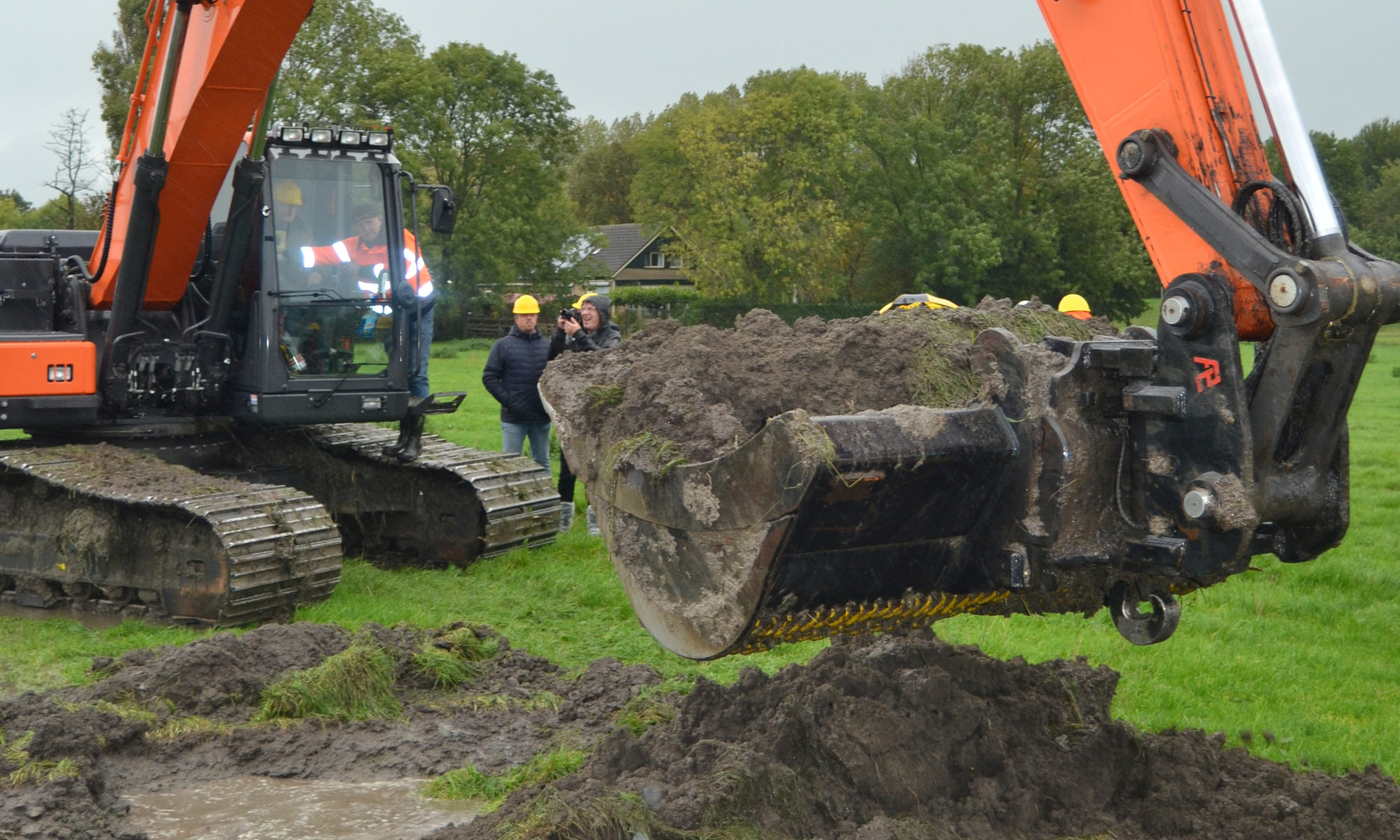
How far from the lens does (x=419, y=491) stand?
8.62 metres

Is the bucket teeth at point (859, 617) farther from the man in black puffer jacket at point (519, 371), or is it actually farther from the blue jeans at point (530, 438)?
the blue jeans at point (530, 438)

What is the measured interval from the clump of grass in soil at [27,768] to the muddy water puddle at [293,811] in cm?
22

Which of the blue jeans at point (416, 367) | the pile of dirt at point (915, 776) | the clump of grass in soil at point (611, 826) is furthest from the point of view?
the blue jeans at point (416, 367)

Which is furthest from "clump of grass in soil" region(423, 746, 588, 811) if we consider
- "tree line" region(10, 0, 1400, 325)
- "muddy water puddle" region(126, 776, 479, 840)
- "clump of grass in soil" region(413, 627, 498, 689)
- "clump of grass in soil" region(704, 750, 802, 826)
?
"tree line" region(10, 0, 1400, 325)

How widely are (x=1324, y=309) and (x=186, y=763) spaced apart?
3950mm

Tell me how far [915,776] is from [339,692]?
8.12 feet

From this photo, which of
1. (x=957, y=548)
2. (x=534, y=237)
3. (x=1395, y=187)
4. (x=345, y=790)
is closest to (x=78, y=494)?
(x=345, y=790)

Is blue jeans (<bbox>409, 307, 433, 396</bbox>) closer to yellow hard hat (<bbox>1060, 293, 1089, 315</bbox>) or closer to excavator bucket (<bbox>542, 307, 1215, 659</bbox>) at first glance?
yellow hard hat (<bbox>1060, 293, 1089, 315</bbox>)

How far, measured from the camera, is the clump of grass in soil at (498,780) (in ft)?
14.4

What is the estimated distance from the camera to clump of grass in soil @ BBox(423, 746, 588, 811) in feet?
14.4

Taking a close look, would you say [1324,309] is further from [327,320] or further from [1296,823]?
[327,320]

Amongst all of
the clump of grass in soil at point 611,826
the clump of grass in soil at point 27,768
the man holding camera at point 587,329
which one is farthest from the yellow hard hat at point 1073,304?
the clump of grass in soil at point 27,768

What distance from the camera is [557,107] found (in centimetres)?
4259

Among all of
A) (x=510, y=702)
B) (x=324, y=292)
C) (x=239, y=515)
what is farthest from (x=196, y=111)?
(x=510, y=702)
